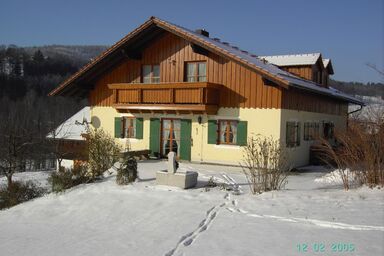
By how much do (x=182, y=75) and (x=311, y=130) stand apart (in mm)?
7153

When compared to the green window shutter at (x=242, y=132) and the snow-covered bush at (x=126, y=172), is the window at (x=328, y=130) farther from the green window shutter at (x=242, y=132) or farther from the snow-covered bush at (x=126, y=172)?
the snow-covered bush at (x=126, y=172)

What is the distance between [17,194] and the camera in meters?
13.6

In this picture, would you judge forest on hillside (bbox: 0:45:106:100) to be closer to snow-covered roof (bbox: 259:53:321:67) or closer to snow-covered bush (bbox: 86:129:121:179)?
snow-covered roof (bbox: 259:53:321:67)

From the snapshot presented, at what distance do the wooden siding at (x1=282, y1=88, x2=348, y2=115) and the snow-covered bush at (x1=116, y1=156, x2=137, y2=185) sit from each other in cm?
708

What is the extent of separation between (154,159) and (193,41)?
587cm

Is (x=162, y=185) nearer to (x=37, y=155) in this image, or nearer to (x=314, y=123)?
(x=314, y=123)

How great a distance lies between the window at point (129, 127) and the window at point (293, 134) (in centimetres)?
763

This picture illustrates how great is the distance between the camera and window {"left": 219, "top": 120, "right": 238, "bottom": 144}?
1742 centimetres

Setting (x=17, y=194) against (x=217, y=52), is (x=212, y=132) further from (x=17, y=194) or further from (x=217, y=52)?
(x=17, y=194)

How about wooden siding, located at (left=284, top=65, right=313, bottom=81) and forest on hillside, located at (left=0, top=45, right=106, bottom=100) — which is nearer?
wooden siding, located at (left=284, top=65, right=313, bottom=81)

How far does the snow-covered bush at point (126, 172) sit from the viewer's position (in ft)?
41.4

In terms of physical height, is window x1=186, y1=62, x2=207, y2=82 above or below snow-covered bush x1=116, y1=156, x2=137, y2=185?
above

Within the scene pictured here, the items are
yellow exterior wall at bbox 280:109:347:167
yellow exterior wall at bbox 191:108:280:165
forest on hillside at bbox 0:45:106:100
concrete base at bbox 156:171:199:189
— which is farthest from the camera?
forest on hillside at bbox 0:45:106:100

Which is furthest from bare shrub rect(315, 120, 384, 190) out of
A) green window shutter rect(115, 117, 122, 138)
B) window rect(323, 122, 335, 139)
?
green window shutter rect(115, 117, 122, 138)
